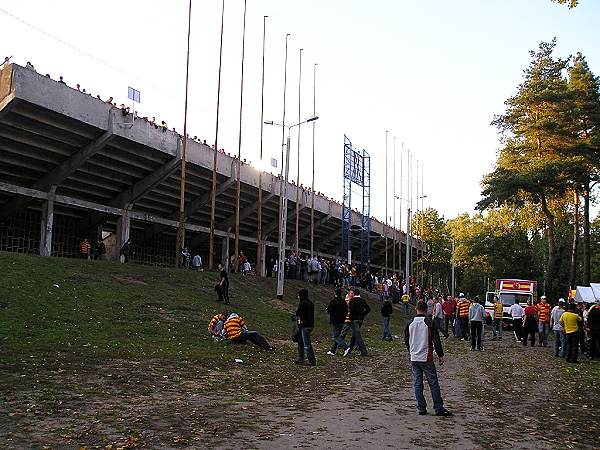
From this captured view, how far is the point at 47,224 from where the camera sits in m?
32.6

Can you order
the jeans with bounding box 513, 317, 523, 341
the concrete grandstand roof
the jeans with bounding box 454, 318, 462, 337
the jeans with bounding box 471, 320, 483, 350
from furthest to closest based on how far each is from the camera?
the concrete grandstand roof, the jeans with bounding box 454, 318, 462, 337, the jeans with bounding box 513, 317, 523, 341, the jeans with bounding box 471, 320, 483, 350

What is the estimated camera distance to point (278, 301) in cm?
2862

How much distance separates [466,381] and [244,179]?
2885 cm

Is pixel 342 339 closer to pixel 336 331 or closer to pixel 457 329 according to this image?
pixel 336 331

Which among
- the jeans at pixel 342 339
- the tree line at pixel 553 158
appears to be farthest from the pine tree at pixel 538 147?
the jeans at pixel 342 339

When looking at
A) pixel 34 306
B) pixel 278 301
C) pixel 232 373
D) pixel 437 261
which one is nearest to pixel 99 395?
pixel 232 373

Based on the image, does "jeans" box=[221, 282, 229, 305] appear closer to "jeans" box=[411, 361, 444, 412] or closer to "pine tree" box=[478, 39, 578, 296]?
"jeans" box=[411, 361, 444, 412]

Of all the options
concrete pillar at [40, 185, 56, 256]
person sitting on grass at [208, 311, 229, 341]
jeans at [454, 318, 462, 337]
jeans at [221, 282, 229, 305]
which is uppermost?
concrete pillar at [40, 185, 56, 256]

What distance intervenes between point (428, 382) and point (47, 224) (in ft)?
92.0

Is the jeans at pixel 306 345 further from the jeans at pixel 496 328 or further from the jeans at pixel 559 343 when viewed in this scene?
the jeans at pixel 496 328

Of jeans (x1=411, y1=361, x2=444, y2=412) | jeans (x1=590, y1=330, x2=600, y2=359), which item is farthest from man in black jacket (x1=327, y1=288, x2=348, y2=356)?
jeans (x1=590, y1=330, x2=600, y2=359)

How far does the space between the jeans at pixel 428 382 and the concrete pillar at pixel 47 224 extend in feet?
91.2

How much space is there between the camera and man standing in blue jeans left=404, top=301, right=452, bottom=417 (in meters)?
8.65

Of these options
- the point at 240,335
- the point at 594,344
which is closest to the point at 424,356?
the point at 240,335
